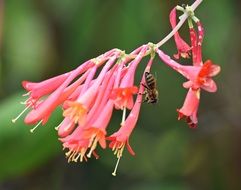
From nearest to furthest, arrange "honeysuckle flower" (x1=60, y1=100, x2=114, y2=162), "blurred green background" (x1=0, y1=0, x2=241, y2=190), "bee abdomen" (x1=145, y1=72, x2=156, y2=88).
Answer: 1. "honeysuckle flower" (x1=60, y1=100, x2=114, y2=162)
2. "bee abdomen" (x1=145, y1=72, x2=156, y2=88)
3. "blurred green background" (x1=0, y1=0, x2=241, y2=190)

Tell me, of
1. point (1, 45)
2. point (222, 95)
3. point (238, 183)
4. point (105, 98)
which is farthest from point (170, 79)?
point (105, 98)

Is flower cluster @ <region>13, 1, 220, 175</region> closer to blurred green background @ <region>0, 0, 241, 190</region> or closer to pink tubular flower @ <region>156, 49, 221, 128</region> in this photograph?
pink tubular flower @ <region>156, 49, 221, 128</region>

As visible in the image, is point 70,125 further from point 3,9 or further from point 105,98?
point 3,9

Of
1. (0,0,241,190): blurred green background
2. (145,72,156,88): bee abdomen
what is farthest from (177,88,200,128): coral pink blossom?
(0,0,241,190): blurred green background

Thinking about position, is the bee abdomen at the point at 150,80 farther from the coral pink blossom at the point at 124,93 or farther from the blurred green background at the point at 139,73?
the blurred green background at the point at 139,73


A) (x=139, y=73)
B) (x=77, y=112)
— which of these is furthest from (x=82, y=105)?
(x=139, y=73)

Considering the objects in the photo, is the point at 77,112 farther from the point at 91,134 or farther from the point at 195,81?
the point at 195,81
